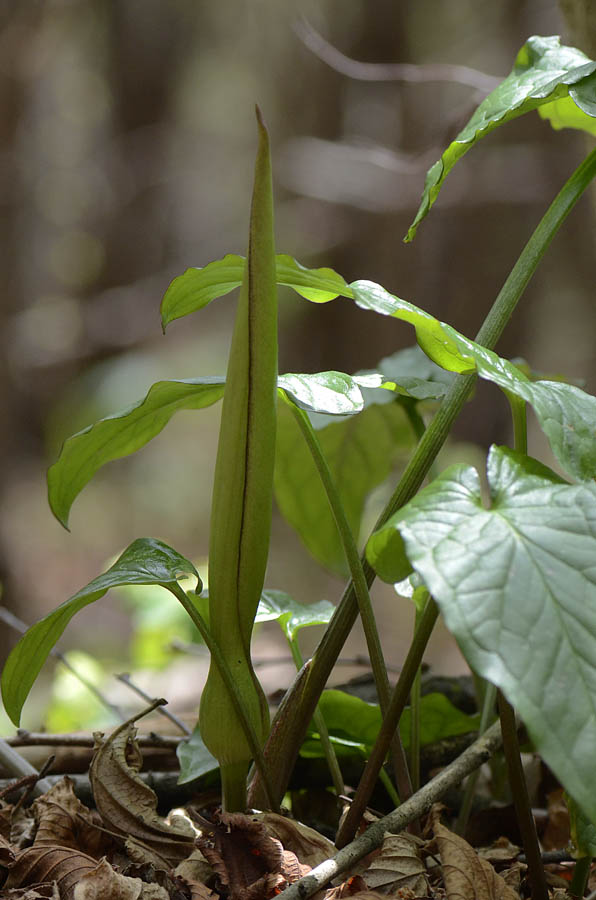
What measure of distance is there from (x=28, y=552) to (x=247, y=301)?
2.54 m

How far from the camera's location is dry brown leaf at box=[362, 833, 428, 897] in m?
0.53

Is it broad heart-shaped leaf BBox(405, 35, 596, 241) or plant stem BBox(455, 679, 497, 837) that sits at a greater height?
broad heart-shaped leaf BBox(405, 35, 596, 241)

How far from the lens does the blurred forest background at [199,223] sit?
2.59m

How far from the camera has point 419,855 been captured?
0.56 metres

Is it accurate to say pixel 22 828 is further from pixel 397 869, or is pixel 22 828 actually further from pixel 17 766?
pixel 397 869

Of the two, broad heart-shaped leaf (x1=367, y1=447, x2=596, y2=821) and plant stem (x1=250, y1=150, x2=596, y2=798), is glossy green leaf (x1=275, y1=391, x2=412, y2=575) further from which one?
broad heart-shaped leaf (x1=367, y1=447, x2=596, y2=821)

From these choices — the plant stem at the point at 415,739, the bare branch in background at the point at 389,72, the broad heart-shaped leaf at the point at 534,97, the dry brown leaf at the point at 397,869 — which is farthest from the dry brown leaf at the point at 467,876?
the bare branch in background at the point at 389,72

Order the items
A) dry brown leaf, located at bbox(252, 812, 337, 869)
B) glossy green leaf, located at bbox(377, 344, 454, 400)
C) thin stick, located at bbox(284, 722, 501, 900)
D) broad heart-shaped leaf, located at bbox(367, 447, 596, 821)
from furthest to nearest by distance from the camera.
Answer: glossy green leaf, located at bbox(377, 344, 454, 400), dry brown leaf, located at bbox(252, 812, 337, 869), thin stick, located at bbox(284, 722, 501, 900), broad heart-shaped leaf, located at bbox(367, 447, 596, 821)

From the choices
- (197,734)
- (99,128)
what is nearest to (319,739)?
(197,734)

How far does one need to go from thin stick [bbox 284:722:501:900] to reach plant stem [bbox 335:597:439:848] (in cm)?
2

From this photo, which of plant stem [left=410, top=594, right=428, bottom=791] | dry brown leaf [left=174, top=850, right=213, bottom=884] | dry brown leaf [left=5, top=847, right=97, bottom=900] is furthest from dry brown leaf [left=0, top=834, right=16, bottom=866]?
plant stem [left=410, top=594, right=428, bottom=791]

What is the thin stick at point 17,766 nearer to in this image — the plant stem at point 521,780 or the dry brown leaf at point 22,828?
the dry brown leaf at point 22,828

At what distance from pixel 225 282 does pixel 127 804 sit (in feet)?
1.35

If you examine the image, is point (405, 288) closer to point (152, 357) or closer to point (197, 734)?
point (152, 357)
